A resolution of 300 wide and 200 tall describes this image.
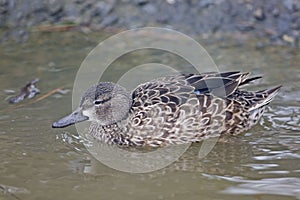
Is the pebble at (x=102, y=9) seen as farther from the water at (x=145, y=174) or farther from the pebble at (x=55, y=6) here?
the water at (x=145, y=174)

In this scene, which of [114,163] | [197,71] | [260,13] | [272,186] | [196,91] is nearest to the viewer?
[272,186]

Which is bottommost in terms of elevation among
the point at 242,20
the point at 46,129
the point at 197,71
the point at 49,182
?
the point at 49,182

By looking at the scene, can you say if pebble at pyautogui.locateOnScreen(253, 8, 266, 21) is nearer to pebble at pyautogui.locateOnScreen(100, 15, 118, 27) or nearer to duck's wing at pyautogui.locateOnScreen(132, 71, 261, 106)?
pebble at pyautogui.locateOnScreen(100, 15, 118, 27)

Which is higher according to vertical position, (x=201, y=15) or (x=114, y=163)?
(x=201, y=15)

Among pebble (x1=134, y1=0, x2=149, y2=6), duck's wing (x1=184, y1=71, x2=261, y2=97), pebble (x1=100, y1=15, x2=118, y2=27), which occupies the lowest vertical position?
duck's wing (x1=184, y1=71, x2=261, y2=97)

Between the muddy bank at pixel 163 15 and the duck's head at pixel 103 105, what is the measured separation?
10.3 ft

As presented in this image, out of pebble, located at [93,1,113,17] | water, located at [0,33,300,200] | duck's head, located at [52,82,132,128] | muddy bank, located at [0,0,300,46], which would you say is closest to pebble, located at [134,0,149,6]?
muddy bank, located at [0,0,300,46]

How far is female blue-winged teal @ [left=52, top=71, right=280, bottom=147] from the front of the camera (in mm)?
7148

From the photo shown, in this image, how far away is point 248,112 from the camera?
24.5 feet

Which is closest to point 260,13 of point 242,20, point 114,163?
point 242,20

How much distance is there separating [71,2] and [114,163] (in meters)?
4.59

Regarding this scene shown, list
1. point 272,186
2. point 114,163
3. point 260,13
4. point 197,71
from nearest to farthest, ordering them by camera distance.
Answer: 1. point 272,186
2. point 114,163
3. point 197,71
4. point 260,13

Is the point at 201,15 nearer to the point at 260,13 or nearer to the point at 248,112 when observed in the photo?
the point at 260,13

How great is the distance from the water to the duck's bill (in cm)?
23
